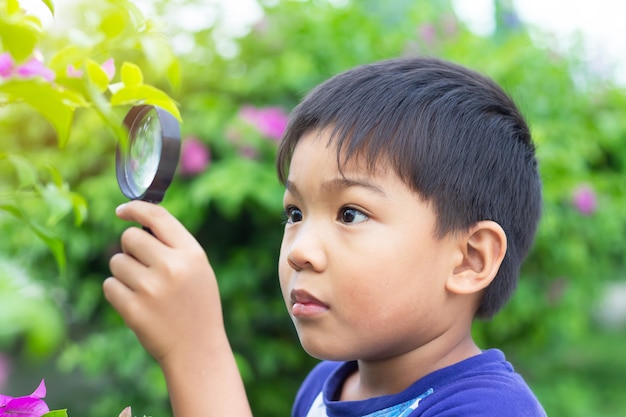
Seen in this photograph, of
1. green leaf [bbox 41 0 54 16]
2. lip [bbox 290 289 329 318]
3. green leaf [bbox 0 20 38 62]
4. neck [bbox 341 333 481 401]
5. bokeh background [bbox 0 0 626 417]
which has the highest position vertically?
bokeh background [bbox 0 0 626 417]

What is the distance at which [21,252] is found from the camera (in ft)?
10.6

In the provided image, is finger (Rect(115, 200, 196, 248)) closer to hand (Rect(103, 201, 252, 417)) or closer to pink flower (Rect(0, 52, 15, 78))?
hand (Rect(103, 201, 252, 417))

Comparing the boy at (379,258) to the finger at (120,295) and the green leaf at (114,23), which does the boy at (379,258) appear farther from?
the green leaf at (114,23)

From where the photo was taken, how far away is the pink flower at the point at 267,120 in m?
3.13

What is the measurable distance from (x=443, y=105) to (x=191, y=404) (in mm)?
687

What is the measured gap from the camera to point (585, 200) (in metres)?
3.67

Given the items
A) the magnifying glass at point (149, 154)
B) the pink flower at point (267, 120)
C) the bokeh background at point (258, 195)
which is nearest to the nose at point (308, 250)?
the magnifying glass at point (149, 154)

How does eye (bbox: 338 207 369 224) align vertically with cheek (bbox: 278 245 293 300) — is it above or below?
above

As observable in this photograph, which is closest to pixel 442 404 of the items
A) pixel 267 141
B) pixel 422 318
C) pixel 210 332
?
pixel 422 318

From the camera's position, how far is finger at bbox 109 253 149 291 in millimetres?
1252

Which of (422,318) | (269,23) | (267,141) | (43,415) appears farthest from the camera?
(269,23)

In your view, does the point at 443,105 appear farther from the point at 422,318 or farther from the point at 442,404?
the point at 442,404

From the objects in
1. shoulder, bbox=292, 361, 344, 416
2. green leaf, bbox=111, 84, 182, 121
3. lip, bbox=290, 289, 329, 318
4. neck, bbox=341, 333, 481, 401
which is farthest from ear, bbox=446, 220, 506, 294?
green leaf, bbox=111, 84, 182, 121

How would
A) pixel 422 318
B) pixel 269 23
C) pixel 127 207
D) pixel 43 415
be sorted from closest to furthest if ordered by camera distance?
pixel 43 415 < pixel 127 207 < pixel 422 318 < pixel 269 23
